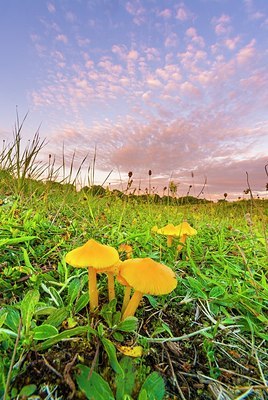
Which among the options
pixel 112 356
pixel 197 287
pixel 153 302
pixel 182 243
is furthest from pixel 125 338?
pixel 182 243

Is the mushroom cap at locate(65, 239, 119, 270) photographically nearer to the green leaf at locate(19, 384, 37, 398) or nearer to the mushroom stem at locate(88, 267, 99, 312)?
the mushroom stem at locate(88, 267, 99, 312)

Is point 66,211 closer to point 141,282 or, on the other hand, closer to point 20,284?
point 20,284

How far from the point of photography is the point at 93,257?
4.38 ft

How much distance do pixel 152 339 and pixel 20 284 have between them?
0.91 meters

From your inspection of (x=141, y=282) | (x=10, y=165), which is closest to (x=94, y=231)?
(x=141, y=282)

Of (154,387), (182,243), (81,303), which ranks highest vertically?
(182,243)

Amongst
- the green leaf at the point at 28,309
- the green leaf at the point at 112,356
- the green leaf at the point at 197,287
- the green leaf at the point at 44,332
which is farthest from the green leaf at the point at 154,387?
the green leaf at the point at 197,287

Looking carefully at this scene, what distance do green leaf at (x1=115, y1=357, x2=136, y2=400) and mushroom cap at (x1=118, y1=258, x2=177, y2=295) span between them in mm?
325

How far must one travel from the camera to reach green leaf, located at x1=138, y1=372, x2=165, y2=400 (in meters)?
1.21

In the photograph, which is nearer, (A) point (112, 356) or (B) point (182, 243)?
(A) point (112, 356)

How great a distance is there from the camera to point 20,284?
187cm

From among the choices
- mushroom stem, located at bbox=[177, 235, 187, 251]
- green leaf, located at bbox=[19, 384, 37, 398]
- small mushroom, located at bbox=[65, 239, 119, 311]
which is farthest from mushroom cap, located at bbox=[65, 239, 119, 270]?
mushroom stem, located at bbox=[177, 235, 187, 251]

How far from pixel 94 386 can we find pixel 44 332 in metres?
0.32

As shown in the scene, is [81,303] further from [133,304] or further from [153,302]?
[153,302]
